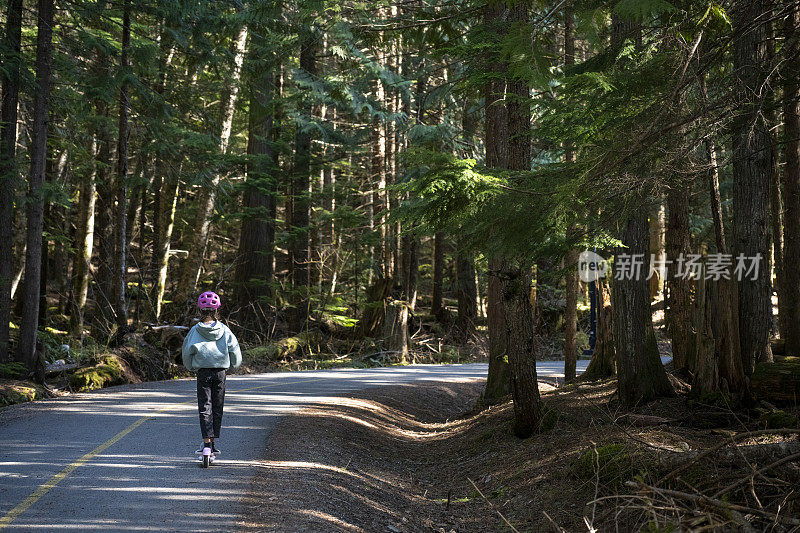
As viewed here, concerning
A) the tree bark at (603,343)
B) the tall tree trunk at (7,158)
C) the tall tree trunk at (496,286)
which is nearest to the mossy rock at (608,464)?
the tall tree trunk at (496,286)

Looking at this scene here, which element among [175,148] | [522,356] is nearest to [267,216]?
[175,148]

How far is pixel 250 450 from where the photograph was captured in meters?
8.23

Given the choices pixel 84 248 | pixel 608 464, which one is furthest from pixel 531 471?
pixel 84 248

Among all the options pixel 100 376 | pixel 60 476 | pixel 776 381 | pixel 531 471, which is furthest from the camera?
pixel 100 376

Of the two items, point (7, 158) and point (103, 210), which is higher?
point (103, 210)

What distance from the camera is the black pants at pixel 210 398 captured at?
7203 mm

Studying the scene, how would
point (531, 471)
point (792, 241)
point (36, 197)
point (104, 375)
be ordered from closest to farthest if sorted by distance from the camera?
point (531, 471) → point (792, 241) → point (36, 197) → point (104, 375)

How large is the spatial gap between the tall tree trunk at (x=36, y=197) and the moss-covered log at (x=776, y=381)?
47.3 feet

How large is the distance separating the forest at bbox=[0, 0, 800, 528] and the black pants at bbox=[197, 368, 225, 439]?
3.07 meters

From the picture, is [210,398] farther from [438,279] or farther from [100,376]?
[438,279]

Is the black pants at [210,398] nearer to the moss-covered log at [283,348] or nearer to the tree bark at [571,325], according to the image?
the tree bark at [571,325]

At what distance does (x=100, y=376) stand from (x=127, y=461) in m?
8.33

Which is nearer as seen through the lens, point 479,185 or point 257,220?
point 479,185

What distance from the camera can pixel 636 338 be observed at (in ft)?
35.0
